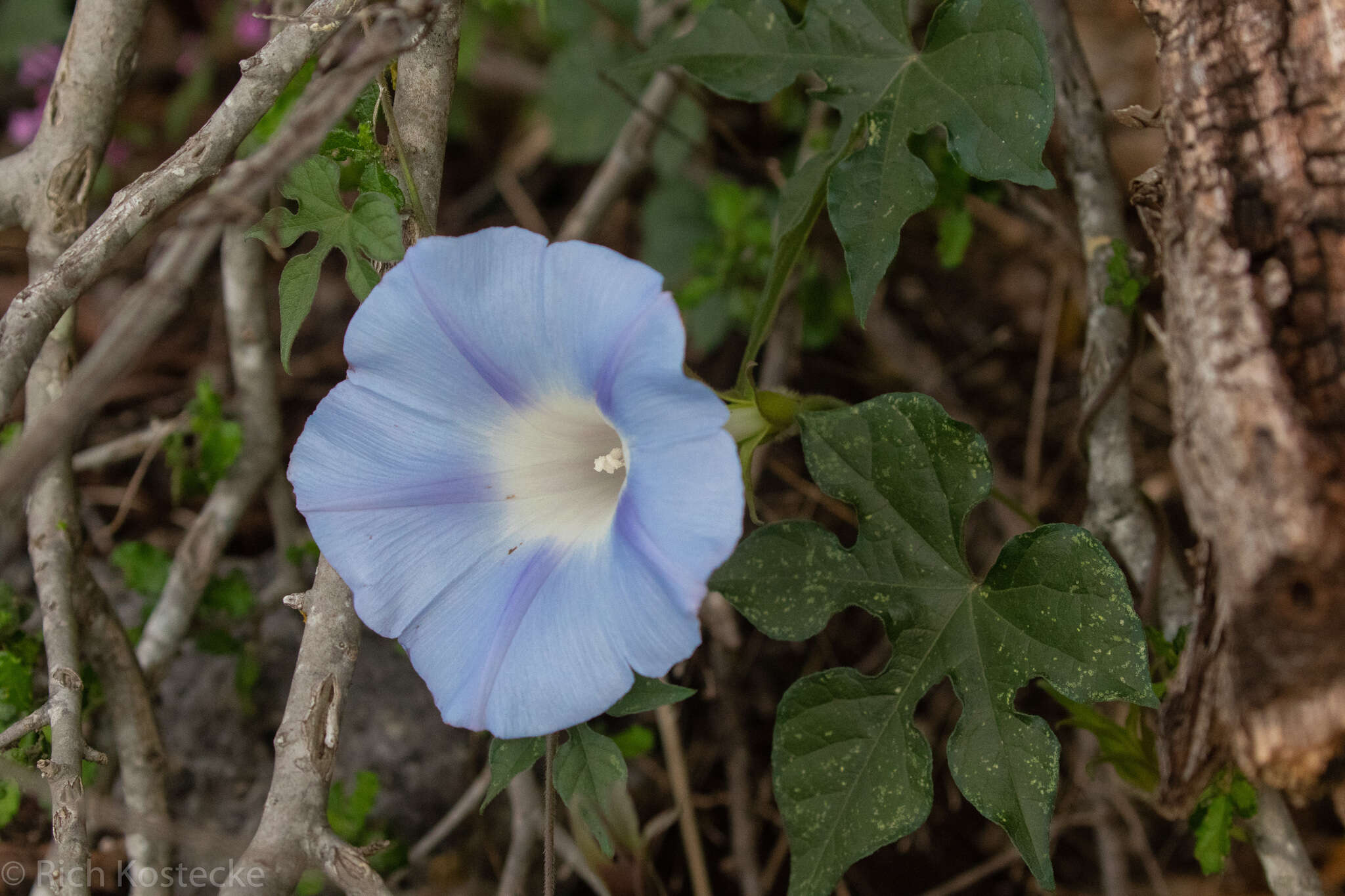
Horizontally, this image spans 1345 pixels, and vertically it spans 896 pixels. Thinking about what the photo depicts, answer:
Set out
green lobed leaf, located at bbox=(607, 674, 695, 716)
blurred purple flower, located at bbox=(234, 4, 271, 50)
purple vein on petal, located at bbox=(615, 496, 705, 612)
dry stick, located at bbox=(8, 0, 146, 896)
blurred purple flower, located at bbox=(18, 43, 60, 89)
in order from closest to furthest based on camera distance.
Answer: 1. purple vein on petal, located at bbox=(615, 496, 705, 612)
2. green lobed leaf, located at bbox=(607, 674, 695, 716)
3. dry stick, located at bbox=(8, 0, 146, 896)
4. blurred purple flower, located at bbox=(18, 43, 60, 89)
5. blurred purple flower, located at bbox=(234, 4, 271, 50)

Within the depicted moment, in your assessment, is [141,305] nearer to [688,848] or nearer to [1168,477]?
[688,848]

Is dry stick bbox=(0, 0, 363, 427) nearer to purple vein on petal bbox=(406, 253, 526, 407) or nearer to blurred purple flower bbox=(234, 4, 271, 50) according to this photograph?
purple vein on petal bbox=(406, 253, 526, 407)

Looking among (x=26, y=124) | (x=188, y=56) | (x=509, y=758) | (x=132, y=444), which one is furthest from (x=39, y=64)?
(x=509, y=758)

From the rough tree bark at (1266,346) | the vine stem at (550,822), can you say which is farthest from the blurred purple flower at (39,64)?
the rough tree bark at (1266,346)

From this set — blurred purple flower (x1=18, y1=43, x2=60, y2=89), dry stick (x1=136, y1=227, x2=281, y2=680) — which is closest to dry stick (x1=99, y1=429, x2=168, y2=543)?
dry stick (x1=136, y1=227, x2=281, y2=680)

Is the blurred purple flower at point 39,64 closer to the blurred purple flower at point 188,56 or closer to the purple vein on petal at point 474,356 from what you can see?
the blurred purple flower at point 188,56
